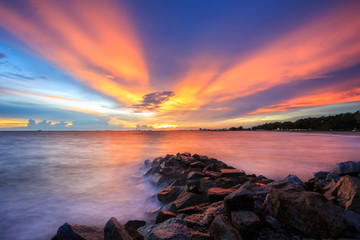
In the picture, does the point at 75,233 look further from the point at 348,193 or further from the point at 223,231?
the point at 348,193

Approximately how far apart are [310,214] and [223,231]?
1.29 metres

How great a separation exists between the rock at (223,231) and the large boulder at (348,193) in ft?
7.14

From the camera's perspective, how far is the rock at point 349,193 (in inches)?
118

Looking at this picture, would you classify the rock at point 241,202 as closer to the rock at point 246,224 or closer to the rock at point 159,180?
the rock at point 246,224

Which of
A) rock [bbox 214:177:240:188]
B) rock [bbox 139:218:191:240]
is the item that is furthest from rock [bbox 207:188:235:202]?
rock [bbox 139:218:191:240]

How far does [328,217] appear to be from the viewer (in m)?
2.46

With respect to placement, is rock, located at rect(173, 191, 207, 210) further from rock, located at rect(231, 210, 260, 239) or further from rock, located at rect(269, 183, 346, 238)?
rock, located at rect(269, 183, 346, 238)

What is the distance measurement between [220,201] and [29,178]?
1242 cm

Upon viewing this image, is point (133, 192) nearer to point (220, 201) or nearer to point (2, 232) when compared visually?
point (2, 232)

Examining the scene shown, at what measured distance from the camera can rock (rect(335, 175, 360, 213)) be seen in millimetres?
3008

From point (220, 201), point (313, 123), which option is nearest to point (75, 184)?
point (220, 201)

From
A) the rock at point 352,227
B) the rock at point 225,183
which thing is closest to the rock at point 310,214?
the rock at point 352,227

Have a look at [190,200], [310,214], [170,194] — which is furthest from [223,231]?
[170,194]

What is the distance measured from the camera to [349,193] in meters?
3.20
